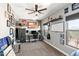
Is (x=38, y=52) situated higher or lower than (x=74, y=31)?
lower

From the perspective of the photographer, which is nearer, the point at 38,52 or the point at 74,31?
the point at 74,31

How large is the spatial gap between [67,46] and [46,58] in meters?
2.48

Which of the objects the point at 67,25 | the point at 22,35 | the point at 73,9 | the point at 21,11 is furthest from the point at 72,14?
the point at 22,35

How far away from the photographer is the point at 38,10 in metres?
3.68

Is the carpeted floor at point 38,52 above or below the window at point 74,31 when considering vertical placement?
below

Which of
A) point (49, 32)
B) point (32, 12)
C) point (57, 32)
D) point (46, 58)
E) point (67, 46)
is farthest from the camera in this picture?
point (49, 32)

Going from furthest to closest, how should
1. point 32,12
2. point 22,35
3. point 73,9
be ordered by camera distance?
point 22,35 < point 32,12 < point 73,9

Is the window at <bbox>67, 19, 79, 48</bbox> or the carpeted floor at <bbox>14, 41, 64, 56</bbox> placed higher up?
the window at <bbox>67, 19, 79, 48</bbox>

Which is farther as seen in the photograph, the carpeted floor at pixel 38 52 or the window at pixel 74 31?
the carpeted floor at pixel 38 52

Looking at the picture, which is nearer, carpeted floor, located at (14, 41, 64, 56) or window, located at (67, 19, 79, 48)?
window, located at (67, 19, 79, 48)

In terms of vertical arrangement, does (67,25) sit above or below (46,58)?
above

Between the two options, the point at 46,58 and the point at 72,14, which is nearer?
the point at 46,58

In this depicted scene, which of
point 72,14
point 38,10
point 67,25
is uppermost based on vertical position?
point 38,10

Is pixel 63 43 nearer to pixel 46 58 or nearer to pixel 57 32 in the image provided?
pixel 57 32
